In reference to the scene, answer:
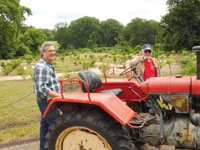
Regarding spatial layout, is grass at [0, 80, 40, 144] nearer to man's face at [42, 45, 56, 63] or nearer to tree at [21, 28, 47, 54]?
man's face at [42, 45, 56, 63]

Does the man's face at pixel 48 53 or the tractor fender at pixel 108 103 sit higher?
the man's face at pixel 48 53

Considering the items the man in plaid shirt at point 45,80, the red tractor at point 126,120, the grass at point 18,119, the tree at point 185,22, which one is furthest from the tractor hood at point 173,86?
the tree at point 185,22

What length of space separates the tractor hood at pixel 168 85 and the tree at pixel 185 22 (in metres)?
31.1

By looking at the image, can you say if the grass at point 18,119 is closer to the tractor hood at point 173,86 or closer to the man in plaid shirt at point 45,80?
the man in plaid shirt at point 45,80

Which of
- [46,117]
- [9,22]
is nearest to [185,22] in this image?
[9,22]

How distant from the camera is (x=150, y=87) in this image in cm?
288

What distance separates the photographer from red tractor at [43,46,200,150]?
2654 millimetres

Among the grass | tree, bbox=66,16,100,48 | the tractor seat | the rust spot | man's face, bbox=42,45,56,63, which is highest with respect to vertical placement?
tree, bbox=66,16,100,48

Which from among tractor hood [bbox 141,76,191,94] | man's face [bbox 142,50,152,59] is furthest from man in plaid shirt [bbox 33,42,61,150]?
man's face [bbox 142,50,152,59]

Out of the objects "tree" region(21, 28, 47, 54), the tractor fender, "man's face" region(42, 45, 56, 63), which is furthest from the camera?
"tree" region(21, 28, 47, 54)

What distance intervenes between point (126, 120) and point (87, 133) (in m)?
0.55

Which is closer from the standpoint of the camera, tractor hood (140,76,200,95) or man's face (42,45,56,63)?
tractor hood (140,76,200,95)

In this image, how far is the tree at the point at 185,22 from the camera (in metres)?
31.8

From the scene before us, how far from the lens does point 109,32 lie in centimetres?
7438
